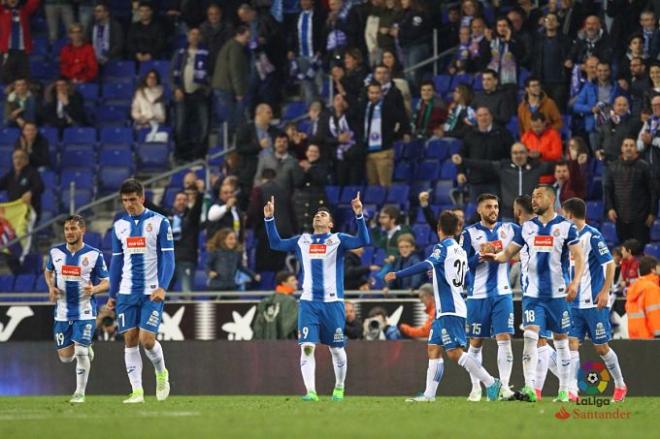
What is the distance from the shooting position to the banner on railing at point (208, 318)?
22312 millimetres

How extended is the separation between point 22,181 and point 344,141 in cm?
598

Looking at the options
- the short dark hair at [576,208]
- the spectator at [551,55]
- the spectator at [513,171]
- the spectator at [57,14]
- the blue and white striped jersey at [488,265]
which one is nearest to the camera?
the short dark hair at [576,208]

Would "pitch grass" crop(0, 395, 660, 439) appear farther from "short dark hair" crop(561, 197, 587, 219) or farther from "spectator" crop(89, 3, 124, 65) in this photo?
"spectator" crop(89, 3, 124, 65)

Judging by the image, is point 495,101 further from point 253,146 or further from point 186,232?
point 186,232

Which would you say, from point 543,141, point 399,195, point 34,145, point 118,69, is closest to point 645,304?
point 543,141

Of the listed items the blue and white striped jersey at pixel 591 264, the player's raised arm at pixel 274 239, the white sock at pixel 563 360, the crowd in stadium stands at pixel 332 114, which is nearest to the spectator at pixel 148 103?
the crowd in stadium stands at pixel 332 114

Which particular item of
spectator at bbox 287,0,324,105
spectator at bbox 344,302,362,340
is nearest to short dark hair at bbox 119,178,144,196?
spectator at bbox 344,302,362,340

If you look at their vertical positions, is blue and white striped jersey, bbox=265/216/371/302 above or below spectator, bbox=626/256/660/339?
above

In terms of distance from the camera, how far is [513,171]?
23.2 meters

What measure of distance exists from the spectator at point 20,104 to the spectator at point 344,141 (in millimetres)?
6633

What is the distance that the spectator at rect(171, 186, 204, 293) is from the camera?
81.3ft

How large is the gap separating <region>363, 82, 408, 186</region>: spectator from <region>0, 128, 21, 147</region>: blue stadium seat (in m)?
7.31

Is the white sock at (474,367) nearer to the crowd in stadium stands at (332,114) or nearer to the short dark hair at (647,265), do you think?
the short dark hair at (647,265)

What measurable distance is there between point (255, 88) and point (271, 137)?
2827mm
